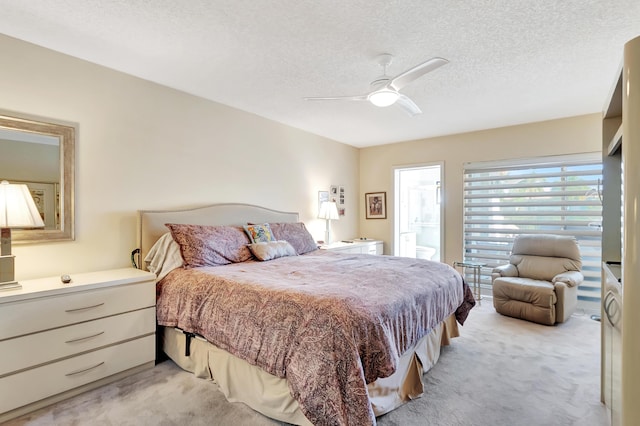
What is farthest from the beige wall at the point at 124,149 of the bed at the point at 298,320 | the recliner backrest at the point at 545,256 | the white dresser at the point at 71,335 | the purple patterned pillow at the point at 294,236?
the recliner backrest at the point at 545,256

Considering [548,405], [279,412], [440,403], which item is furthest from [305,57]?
[548,405]

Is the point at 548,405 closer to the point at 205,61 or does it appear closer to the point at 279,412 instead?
the point at 279,412

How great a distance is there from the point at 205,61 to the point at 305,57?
86cm

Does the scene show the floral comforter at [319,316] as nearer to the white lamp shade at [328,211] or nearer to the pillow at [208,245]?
the pillow at [208,245]

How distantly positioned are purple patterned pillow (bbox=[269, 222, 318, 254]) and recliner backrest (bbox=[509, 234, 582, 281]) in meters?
2.68

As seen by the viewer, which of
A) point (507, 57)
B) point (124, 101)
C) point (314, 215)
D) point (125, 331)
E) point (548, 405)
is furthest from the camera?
point (314, 215)

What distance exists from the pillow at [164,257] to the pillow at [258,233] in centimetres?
83

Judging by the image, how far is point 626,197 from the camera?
1.08m

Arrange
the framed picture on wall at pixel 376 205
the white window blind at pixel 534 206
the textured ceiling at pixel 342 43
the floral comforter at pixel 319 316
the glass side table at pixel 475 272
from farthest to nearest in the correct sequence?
the framed picture on wall at pixel 376 205, the glass side table at pixel 475 272, the white window blind at pixel 534 206, the textured ceiling at pixel 342 43, the floral comforter at pixel 319 316

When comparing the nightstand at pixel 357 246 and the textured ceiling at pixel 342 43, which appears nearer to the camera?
the textured ceiling at pixel 342 43

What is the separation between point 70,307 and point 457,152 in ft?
16.5

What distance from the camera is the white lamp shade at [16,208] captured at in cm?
203

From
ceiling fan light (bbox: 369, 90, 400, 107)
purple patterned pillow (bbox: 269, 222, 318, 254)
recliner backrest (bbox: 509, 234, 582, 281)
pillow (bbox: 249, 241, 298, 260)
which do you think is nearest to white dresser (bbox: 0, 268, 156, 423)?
pillow (bbox: 249, 241, 298, 260)

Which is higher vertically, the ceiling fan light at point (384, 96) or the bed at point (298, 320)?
the ceiling fan light at point (384, 96)
